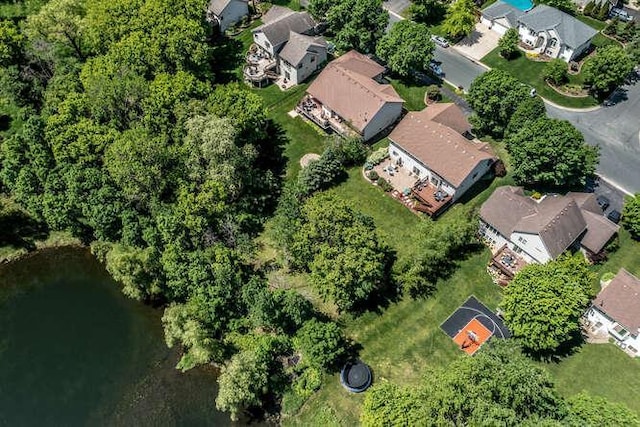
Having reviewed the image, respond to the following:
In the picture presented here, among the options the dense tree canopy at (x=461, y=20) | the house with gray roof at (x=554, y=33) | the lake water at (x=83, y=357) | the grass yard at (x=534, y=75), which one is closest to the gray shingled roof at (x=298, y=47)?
the dense tree canopy at (x=461, y=20)

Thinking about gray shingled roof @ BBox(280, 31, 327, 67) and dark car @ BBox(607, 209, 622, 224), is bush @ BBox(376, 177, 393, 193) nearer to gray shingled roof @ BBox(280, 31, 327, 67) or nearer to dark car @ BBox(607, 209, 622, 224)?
gray shingled roof @ BBox(280, 31, 327, 67)

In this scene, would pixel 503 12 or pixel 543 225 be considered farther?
pixel 503 12

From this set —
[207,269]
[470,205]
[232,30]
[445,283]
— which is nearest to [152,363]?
[207,269]

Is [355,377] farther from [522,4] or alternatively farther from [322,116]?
[522,4]

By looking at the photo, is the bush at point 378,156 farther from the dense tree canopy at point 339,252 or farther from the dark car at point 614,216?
the dark car at point 614,216

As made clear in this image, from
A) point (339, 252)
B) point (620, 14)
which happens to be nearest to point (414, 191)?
point (339, 252)

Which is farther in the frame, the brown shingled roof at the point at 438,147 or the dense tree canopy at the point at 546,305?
the brown shingled roof at the point at 438,147
